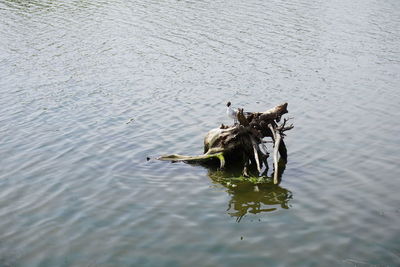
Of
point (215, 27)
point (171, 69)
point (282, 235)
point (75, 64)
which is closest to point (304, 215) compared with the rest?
point (282, 235)

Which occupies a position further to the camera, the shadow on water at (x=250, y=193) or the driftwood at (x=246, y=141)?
the driftwood at (x=246, y=141)

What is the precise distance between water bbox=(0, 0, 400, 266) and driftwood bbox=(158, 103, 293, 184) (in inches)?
23.7

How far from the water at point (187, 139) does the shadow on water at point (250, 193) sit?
0.07m

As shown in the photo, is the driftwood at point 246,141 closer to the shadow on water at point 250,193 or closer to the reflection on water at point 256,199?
the shadow on water at point 250,193

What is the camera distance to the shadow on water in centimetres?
1302

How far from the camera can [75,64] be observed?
87.8ft


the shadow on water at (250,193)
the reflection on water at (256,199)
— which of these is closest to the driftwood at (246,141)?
the shadow on water at (250,193)

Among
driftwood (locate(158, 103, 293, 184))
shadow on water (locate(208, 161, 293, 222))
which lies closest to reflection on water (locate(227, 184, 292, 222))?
shadow on water (locate(208, 161, 293, 222))

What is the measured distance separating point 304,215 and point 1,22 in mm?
30703

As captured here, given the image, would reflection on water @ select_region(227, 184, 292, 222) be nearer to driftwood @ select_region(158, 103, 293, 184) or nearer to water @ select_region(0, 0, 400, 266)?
water @ select_region(0, 0, 400, 266)

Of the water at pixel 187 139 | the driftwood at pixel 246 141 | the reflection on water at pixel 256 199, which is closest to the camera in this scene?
the water at pixel 187 139

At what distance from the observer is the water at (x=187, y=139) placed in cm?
1135

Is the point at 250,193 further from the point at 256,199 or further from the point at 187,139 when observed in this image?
the point at 187,139

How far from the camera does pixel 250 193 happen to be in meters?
13.9
